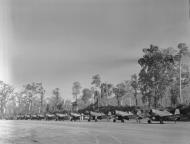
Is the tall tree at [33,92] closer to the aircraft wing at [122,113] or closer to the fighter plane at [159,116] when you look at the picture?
the fighter plane at [159,116]

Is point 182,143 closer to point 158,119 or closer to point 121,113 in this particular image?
point 158,119

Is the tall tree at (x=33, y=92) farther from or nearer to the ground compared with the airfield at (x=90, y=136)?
farther from the ground

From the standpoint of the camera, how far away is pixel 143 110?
17844mm

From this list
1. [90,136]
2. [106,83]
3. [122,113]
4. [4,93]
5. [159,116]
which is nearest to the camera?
[4,93]

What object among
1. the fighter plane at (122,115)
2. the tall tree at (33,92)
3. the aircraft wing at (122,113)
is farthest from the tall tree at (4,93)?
the aircraft wing at (122,113)

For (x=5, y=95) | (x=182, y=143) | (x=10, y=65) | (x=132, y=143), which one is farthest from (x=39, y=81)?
(x=132, y=143)

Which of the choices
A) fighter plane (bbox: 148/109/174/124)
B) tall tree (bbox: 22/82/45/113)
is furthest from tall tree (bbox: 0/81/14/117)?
fighter plane (bbox: 148/109/174/124)

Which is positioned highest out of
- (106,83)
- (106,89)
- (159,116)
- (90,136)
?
(106,89)

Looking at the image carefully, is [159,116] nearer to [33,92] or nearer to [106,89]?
[106,89]

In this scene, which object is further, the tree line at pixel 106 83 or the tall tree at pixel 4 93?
the tree line at pixel 106 83

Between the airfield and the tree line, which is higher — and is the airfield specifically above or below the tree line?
below

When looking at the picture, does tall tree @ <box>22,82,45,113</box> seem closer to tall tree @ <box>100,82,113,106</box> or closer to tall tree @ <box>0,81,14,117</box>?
tall tree @ <box>0,81,14,117</box>

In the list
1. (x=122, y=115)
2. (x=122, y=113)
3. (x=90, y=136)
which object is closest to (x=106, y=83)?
(x=90, y=136)

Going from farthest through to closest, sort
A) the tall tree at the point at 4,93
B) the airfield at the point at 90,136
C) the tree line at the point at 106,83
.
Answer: the airfield at the point at 90,136, the tree line at the point at 106,83, the tall tree at the point at 4,93
